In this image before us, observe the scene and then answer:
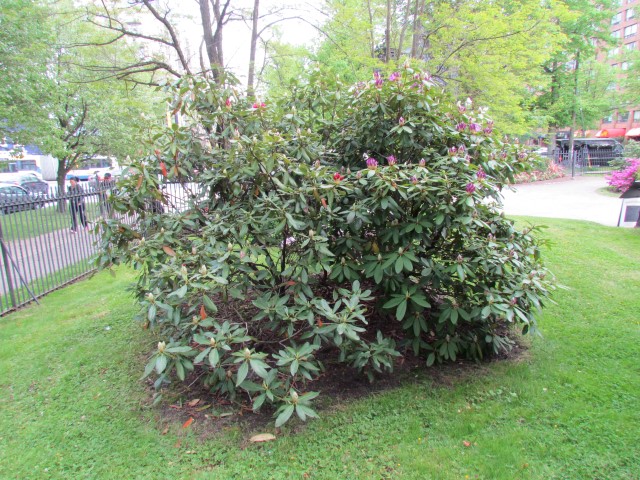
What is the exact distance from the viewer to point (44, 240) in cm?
708

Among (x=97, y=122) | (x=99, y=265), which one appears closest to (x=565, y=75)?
(x=97, y=122)

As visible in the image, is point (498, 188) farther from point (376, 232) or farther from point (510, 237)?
point (376, 232)

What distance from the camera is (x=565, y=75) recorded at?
93.2ft

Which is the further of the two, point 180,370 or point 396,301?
point 396,301

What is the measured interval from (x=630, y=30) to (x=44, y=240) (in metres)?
73.8

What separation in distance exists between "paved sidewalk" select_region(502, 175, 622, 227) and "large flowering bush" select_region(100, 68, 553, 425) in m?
5.25

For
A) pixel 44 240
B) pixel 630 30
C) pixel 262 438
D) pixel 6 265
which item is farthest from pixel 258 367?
pixel 630 30

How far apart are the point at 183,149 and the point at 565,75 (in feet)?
107

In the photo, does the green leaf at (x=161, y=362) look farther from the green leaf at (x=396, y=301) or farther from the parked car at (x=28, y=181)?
the parked car at (x=28, y=181)

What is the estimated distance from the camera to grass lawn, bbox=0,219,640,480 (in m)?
2.67

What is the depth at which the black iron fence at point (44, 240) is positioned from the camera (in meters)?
6.20

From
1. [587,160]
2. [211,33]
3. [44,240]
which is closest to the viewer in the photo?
[44,240]

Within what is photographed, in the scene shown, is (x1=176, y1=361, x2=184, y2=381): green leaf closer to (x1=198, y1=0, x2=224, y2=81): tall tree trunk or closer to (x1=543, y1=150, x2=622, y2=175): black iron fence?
(x1=198, y1=0, x2=224, y2=81): tall tree trunk

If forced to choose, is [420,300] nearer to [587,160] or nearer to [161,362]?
[161,362]
